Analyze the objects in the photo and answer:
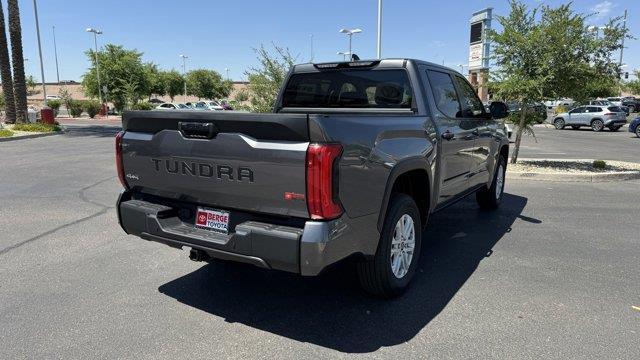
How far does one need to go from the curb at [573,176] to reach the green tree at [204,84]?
80.4m

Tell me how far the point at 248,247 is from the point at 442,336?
149 cm

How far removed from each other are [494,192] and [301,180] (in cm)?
500

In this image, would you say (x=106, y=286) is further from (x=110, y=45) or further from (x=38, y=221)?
(x=110, y=45)

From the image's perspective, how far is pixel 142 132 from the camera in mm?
3732

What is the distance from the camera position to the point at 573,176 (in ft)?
33.1

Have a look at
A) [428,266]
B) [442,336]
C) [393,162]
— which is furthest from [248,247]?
[428,266]

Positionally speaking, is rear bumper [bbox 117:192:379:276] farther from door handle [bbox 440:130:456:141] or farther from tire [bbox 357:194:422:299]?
door handle [bbox 440:130:456:141]

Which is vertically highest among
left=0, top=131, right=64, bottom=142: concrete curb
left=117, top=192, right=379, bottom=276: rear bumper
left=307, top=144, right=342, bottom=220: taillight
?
left=307, top=144, right=342, bottom=220: taillight

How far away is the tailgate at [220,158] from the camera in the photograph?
2936 mm

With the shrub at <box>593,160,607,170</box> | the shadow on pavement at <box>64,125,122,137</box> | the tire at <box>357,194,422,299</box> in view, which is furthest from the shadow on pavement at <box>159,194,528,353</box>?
the shadow on pavement at <box>64,125,122,137</box>

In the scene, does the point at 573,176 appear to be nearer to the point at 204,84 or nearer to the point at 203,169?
the point at 203,169

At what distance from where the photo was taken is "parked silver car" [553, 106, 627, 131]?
1136 inches

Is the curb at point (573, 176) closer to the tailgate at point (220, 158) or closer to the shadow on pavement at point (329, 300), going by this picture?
the shadow on pavement at point (329, 300)

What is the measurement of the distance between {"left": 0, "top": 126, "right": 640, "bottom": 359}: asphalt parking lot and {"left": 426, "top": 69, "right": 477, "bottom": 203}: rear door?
2.52ft
